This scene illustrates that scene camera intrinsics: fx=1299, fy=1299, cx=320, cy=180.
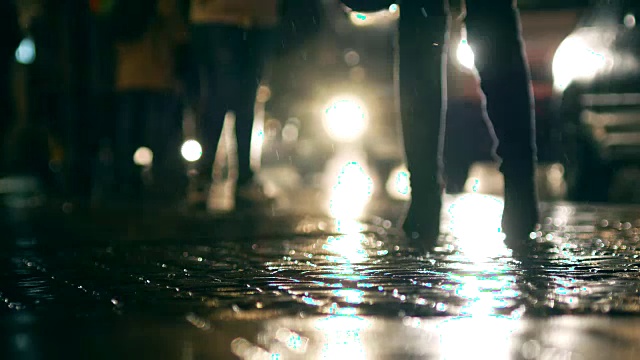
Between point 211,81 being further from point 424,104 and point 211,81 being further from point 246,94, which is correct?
point 424,104

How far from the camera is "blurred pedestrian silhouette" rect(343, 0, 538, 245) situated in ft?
20.2

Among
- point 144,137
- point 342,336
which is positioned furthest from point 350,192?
point 342,336

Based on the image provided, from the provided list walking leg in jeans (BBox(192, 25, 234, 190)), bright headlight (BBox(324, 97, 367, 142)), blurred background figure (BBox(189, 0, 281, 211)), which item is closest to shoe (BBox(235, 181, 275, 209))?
blurred background figure (BBox(189, 0, 281, 211))

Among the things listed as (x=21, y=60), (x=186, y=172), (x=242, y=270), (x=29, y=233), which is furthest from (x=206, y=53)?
(x=21, y=60)

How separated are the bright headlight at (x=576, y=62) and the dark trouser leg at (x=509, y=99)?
4.54m

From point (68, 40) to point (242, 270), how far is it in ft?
25.1

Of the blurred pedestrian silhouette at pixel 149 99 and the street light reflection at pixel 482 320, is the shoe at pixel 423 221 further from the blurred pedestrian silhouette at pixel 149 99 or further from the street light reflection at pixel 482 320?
the blurred pedestrian silhouette at pixel 149 99

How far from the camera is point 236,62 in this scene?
9.08m

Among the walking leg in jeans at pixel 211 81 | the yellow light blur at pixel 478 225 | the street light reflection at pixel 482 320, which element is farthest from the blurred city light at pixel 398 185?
the street light reflection at pixel 482 320

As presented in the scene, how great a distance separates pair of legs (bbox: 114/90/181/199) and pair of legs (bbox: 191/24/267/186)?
5.10 feet

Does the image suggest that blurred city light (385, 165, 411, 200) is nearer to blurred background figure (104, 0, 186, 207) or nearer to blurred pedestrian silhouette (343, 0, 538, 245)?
blurred background figure (104, 0, 186, 207)

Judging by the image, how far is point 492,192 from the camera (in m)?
12.5

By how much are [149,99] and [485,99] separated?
5144mm

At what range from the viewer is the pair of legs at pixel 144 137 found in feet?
35.5
